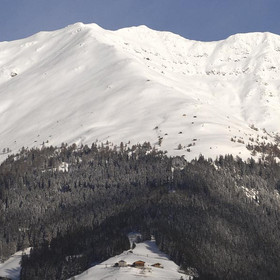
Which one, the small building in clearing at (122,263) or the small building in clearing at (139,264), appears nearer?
the small building in clearing at (139,264)

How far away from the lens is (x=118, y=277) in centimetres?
18400

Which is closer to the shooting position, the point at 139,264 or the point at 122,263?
the point at 139,264

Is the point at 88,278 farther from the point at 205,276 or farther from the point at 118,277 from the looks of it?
the point at 205,276

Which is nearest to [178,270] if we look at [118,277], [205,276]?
[205,276]

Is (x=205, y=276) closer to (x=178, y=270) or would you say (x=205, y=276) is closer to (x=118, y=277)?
(x=178, y=270)

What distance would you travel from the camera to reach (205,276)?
7653 inches

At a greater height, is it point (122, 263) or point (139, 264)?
point (122, 263)

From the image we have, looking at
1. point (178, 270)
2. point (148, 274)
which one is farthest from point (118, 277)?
point (178, 270)

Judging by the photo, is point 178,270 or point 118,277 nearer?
point 118,277

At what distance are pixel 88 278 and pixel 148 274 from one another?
1696cm

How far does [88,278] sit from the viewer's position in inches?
7490

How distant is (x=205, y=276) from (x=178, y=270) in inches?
331

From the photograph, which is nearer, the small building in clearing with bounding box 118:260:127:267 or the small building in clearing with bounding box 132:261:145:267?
the small building in clearing with bounding box 132:261:145:267

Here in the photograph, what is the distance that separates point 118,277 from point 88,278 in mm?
10631
